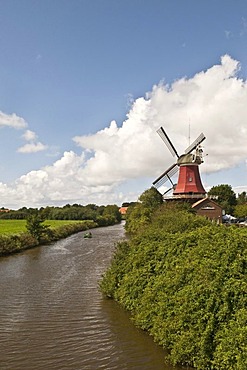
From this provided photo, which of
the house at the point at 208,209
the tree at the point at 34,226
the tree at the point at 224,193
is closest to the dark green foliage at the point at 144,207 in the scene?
the house at the point at 208,209

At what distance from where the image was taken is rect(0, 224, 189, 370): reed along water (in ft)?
34.5

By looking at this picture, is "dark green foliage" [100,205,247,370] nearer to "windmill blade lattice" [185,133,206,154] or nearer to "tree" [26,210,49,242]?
"tree" [26,210,49,242]

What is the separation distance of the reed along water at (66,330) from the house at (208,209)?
25.6m

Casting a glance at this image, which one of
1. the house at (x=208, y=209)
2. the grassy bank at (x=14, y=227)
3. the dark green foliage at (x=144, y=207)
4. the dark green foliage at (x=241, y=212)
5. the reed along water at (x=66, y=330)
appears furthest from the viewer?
the dark green foliage at (x=241, y=212)

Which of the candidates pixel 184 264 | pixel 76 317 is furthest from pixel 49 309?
pixel 184 264

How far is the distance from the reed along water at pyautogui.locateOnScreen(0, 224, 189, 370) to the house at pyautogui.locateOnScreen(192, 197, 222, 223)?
25.6m

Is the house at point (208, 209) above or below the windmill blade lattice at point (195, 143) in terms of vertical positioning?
below

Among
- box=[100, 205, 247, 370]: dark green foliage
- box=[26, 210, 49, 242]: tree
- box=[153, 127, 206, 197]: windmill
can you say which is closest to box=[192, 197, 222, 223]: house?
box=[153, 127, 206, 197]: windmill

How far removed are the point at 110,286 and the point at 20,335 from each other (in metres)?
5.02

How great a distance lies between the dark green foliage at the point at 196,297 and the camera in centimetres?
903

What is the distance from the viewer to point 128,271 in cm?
1619

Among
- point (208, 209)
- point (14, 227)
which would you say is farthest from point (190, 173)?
point (14, 227)

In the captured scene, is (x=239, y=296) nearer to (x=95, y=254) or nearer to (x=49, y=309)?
(x=49, y=309)

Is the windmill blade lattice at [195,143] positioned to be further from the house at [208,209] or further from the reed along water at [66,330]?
the reed along water at [66,330]
